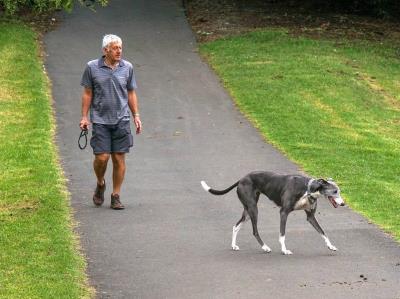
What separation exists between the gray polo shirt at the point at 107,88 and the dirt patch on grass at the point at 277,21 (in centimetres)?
1426

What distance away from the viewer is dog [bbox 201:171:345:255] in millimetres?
9656

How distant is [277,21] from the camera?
27.8 meters

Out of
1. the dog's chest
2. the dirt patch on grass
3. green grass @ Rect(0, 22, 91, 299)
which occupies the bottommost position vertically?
the dirt patch on grass

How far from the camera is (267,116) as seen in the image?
18438 mm

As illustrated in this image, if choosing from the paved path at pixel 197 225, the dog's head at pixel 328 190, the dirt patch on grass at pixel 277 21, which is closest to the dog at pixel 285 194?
the dog's head at pixel 328 190

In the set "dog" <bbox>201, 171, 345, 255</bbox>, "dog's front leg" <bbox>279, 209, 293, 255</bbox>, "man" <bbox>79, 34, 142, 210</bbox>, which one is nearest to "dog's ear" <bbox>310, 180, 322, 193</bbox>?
"dog" <bbox>201, 171, 345, 255</bbox>

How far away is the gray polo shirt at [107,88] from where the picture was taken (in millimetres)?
11648

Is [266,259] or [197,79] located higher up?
[266,259]

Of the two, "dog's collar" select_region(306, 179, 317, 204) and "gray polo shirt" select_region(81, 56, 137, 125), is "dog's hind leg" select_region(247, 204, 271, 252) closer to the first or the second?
"dog's collar" select_region(306, 179, 317, 204)

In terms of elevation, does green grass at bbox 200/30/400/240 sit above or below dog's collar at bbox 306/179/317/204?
below

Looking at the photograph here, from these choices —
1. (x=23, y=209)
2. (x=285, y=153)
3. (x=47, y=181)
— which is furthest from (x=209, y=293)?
(x=285, y=153)

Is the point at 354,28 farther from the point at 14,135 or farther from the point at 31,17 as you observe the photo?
the point at 14,135

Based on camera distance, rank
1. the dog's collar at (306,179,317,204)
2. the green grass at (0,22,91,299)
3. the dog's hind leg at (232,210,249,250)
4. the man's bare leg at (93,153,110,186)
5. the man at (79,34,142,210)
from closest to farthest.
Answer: the green grass at (0,22,91,299), the dog's collar at (306,179,317,204), the dog's hind leg at (232,210,249,250), the man at (79,34,142,210), the man's bare leg at (93,153,110,186)

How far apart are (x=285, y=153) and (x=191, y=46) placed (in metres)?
10.3
